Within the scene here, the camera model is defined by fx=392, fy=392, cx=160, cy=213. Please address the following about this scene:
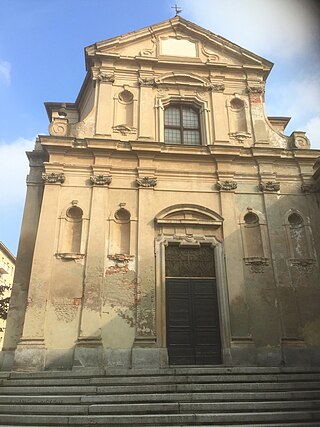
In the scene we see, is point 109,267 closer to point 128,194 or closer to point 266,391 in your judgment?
point 128,194

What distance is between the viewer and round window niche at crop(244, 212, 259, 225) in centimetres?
1380

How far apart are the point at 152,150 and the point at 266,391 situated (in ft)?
28.5

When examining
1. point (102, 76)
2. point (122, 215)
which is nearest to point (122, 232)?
point (122, 215)

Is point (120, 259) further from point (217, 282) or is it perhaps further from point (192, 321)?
point (217, 282)

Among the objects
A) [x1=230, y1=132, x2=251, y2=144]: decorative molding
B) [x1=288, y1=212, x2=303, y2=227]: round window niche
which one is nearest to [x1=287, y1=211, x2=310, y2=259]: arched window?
[x1=288, y1=212, x2=303, y2=227]: round window niche

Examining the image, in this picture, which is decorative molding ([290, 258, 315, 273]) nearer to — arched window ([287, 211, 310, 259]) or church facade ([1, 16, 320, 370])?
church facade ([1, 16, 320, 370])

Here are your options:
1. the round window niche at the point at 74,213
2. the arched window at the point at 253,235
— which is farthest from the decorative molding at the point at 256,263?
the round window niche at the point at 74,213

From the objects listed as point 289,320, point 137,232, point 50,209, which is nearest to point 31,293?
point 50,209

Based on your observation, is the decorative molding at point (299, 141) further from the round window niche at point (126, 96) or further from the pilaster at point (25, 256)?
the pilaster at point (25, 256)

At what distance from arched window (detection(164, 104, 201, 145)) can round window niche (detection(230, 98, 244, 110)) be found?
4.98 ft

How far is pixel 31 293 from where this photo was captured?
11.7 m

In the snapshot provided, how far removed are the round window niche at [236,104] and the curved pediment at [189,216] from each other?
5129 mm

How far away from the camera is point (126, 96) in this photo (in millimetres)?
15727

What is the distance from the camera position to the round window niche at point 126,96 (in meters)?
15.6
